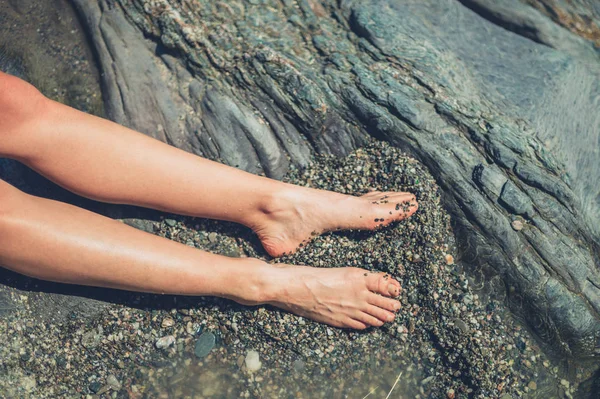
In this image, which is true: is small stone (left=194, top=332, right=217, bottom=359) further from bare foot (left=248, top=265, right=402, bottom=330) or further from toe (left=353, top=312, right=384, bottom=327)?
toe (left=353, top=312, right=384, bottom=327)

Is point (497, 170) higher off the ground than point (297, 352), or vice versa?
point (497, 170)

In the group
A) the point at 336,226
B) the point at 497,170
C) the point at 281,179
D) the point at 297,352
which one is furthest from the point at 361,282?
the point at 497,170

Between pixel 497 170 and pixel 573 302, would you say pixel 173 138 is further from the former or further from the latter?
pixel 573 302

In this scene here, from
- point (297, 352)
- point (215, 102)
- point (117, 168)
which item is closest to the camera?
point (117, 168)

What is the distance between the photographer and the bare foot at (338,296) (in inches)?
140

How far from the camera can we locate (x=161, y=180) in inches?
134

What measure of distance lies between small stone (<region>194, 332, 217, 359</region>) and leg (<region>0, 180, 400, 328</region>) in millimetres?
386

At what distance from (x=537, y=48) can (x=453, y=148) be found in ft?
4.22

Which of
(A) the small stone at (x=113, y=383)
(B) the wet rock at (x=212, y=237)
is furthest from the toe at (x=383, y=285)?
(A) the small stone at (x=113, y=383)

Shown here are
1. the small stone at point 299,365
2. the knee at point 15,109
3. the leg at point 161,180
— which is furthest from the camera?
the small stone at point 299,365

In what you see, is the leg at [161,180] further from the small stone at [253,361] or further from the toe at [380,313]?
the small stone at [253,361]

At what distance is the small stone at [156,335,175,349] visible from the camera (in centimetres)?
359

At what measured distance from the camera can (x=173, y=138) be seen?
3936 millimetres

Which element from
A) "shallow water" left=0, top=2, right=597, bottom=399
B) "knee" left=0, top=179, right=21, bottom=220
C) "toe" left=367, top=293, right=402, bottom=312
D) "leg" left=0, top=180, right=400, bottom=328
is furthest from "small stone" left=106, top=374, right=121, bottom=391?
"toe" left=367, top=293, right=402, bottom=312
